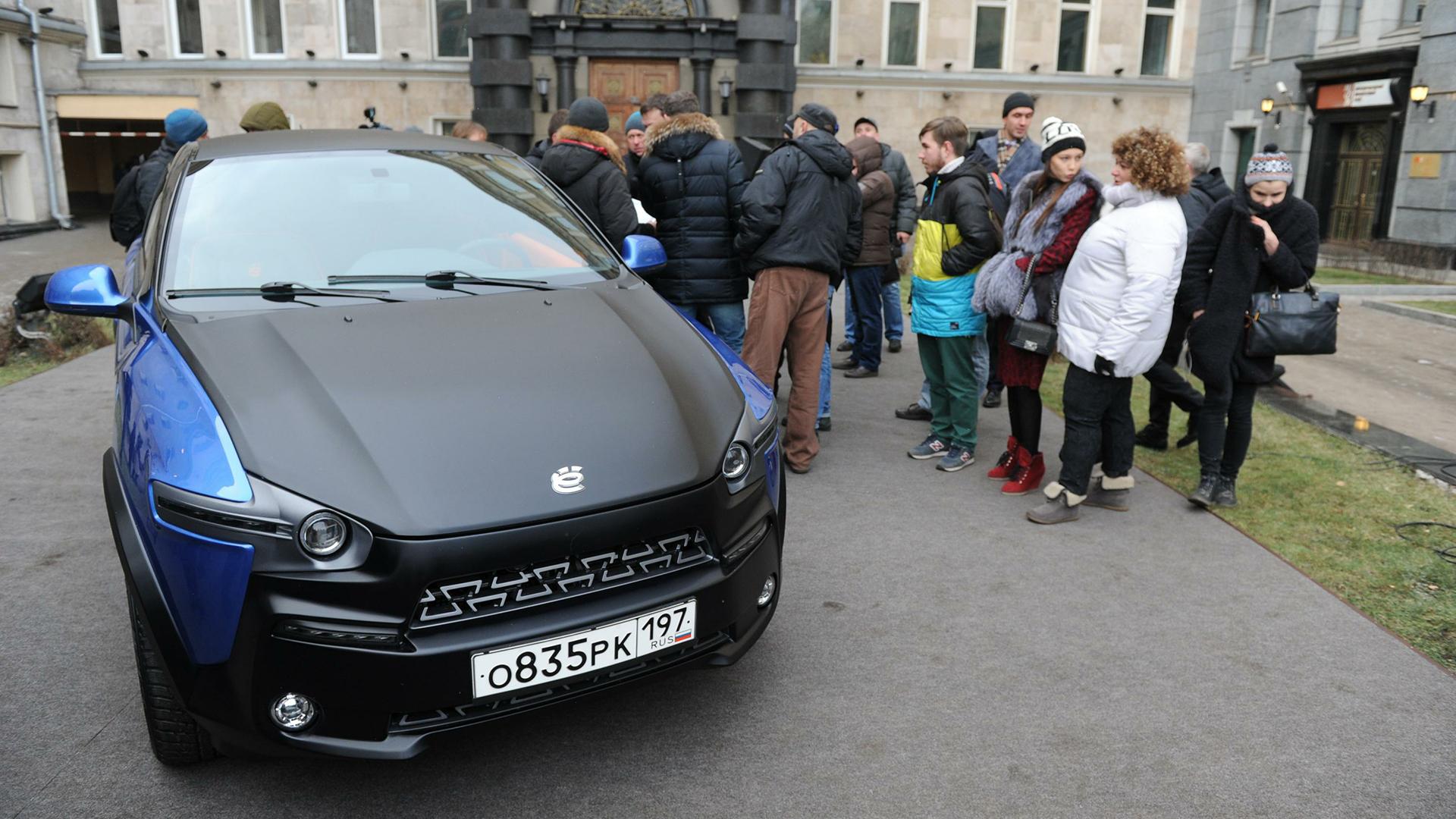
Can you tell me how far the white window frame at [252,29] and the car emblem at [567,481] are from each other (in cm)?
2327

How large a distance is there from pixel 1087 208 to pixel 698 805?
11.7 feet

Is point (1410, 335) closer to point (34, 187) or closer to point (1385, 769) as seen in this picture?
point (1385, 769)

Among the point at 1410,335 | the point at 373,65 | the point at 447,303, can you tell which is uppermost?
the point at 373,65

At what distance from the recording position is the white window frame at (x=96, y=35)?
22.7m

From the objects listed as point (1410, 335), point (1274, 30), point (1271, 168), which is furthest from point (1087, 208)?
point (1274, 30)

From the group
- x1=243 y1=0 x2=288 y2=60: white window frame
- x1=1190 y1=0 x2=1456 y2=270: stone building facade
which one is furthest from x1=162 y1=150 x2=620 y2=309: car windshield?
x1=243 y1=0 x2=288 y2=60: white window frame

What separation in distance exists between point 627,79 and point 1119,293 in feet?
60.0

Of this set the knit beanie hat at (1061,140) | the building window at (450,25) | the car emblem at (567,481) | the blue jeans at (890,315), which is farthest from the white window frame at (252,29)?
the car emblem at (567,481)

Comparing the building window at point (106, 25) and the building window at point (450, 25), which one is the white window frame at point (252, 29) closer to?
the building window at point (106, 25)

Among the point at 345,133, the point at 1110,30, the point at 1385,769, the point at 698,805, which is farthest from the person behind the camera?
the point at 1110,30

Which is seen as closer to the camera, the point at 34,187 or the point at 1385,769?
the point at 1385,769

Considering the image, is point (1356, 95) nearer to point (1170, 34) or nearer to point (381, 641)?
point (1170, 34)

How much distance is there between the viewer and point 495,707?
2.74 meters

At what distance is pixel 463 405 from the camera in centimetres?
295
